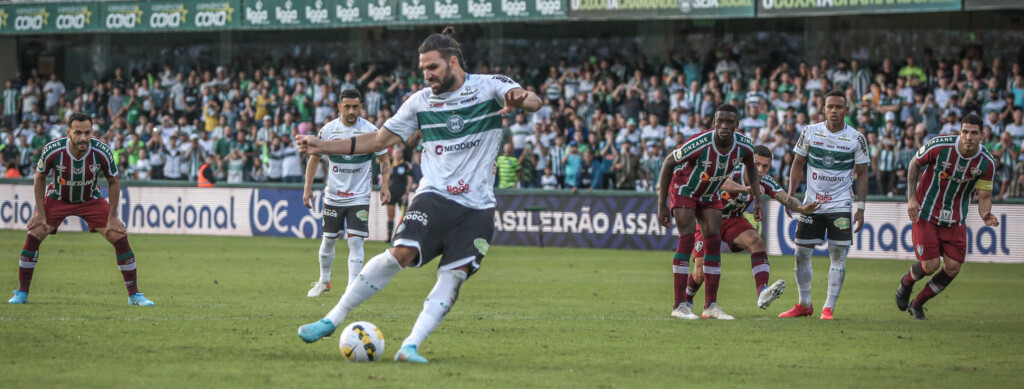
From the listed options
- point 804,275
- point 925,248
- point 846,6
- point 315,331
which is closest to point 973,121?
point 925,248

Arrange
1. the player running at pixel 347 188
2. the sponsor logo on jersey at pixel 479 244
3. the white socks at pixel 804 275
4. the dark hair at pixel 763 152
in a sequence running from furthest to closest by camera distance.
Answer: the player running at pixel 347 188, the dark hair at pixel 763 152, the white socks at pixel 804 275, the sponsor logo on jersey at pixel 479 244

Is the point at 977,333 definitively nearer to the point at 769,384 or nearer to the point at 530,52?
the point at 769,384

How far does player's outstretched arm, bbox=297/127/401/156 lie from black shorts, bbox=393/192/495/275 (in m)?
0.49

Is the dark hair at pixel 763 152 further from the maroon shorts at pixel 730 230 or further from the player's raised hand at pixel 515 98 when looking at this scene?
the player's raised hand at pixel 515 98

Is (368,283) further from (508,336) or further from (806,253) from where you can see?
(806,253)

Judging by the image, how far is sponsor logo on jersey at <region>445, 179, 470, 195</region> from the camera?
8492mm

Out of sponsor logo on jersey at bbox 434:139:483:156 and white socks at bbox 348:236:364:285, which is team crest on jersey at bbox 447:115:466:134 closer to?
sponsor logo on jersey at bbox 434:139:483:156

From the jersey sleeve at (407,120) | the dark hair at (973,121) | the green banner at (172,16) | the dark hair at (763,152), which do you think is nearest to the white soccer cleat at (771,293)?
the dark hair at (763,152)

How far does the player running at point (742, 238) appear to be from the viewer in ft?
40.8

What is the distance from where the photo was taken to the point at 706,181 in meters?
12.1

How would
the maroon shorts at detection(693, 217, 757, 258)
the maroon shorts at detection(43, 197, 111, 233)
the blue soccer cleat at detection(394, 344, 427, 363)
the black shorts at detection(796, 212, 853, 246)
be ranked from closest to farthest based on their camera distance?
1. the blue soccer cleat at detection(394, 344, 427, 363)
2. the black shorts at detection(796, 212, 853, 246)
3. the maroon shorts at detection(43, 197, 111, 233)
4. the maroon shorts at detection(693, 217, 757, 258)

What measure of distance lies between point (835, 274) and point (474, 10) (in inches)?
845

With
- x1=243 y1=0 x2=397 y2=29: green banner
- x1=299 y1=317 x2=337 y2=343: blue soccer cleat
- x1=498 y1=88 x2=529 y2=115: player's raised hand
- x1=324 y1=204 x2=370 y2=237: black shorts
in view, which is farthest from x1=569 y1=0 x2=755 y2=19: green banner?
x1=299 y1=317 x2=337 y2=343: blue soccer cleat

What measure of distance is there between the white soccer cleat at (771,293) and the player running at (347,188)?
4.77 metres
